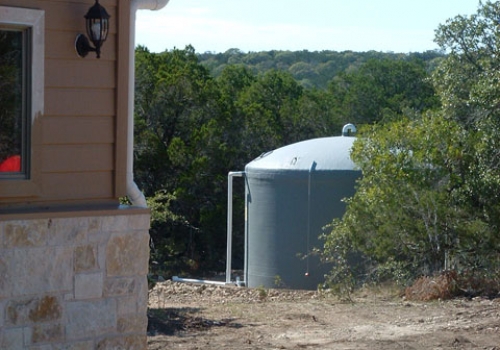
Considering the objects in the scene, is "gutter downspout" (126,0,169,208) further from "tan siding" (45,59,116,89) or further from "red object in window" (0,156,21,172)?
"red object in window" (0,156,21,172)

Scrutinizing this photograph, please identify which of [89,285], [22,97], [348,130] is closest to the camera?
[22,97]

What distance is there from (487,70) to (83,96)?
649cm

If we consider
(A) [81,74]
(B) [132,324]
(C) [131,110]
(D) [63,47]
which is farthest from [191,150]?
(D) [63,47]

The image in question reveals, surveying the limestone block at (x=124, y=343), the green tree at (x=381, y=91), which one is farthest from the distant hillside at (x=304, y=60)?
the limestone block at (x=124, y=343)

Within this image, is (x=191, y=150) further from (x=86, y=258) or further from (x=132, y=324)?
(x=86, y=258)

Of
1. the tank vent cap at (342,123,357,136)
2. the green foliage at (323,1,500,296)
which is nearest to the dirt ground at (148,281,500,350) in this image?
the green foliage at (323,1,500,296)

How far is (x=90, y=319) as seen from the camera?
5930 mm

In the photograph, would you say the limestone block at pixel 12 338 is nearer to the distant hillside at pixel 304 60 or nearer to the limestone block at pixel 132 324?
the limestone block at pixel 132 324

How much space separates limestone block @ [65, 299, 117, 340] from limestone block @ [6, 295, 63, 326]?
0.09 metres

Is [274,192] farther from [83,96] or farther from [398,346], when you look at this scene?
[83,96]

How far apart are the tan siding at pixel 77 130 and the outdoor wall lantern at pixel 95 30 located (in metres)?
0.45

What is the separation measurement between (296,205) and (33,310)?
10.2m

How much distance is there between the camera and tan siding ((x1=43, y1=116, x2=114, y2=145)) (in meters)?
5.77

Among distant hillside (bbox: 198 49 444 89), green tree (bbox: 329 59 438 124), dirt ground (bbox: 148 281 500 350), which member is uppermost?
distant hillside (bbox: 198 49 444 89)
